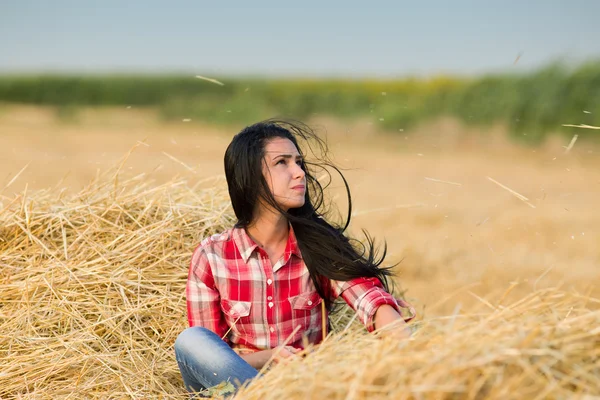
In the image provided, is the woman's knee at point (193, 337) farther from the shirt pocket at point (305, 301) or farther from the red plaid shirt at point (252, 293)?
the shirt pocket at point (305, 301)

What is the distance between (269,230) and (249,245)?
93mm

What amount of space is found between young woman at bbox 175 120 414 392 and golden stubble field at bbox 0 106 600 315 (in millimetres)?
310

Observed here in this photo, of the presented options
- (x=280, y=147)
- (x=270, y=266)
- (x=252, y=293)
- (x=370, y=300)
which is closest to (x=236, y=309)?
(x=252, y=293)

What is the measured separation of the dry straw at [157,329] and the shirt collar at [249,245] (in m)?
0.33

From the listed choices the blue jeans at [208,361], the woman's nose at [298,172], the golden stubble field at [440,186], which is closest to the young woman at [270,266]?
the woman's nose at [298,172]

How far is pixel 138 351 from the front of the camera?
2803 millimetres

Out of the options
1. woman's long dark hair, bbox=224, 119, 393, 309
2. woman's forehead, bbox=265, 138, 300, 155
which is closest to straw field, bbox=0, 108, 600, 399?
woman's long dark hair, bbox=224, 119, 393, 309

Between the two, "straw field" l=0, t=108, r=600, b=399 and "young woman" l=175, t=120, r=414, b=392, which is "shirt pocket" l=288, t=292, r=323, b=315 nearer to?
"young woman" l=175, t=120, r=414, b=392

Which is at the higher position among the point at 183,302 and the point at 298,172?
the point at 298,172

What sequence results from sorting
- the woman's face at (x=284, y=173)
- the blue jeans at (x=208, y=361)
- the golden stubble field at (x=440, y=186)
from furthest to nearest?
the golden stubble field at (x=440, y=186), the woman's face at (x=284, y=173), the blue jeans at (x=208, y=361)

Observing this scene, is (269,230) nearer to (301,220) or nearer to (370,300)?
(301,220)

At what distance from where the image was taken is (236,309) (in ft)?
8.05

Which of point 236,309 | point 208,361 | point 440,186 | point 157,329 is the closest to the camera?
point 208,361

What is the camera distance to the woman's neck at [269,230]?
98.7 inches
